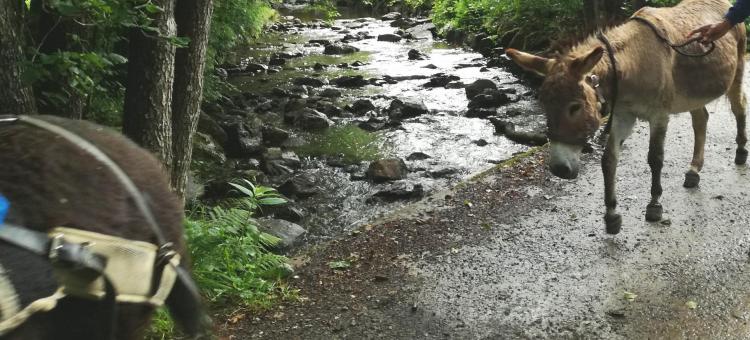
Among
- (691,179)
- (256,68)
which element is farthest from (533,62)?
(256,68)

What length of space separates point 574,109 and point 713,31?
1.29 meters

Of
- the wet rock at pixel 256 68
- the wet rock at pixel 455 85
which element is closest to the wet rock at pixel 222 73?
the wet rock at pixel 256 68

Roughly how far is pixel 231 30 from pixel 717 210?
9033 millimetres

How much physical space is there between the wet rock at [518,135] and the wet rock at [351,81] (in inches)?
196

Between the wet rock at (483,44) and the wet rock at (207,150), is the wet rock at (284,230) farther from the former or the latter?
the wet rock at (483,44)

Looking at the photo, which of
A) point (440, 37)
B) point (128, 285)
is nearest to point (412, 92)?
point (440, 37)

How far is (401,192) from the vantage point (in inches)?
283

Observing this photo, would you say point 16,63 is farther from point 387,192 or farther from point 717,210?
point 717,210

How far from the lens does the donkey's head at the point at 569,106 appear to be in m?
4.16

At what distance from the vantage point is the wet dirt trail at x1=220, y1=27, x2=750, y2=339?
12.9 feet

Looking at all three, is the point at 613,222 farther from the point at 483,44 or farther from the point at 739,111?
the point at 483,44

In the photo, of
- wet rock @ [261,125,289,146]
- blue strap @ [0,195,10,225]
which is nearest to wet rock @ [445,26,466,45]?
wet rock @ [261,125,289,146]

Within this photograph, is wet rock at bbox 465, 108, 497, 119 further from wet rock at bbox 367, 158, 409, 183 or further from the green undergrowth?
the green undergrowth

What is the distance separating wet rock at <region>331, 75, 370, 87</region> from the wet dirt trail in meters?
7.98
